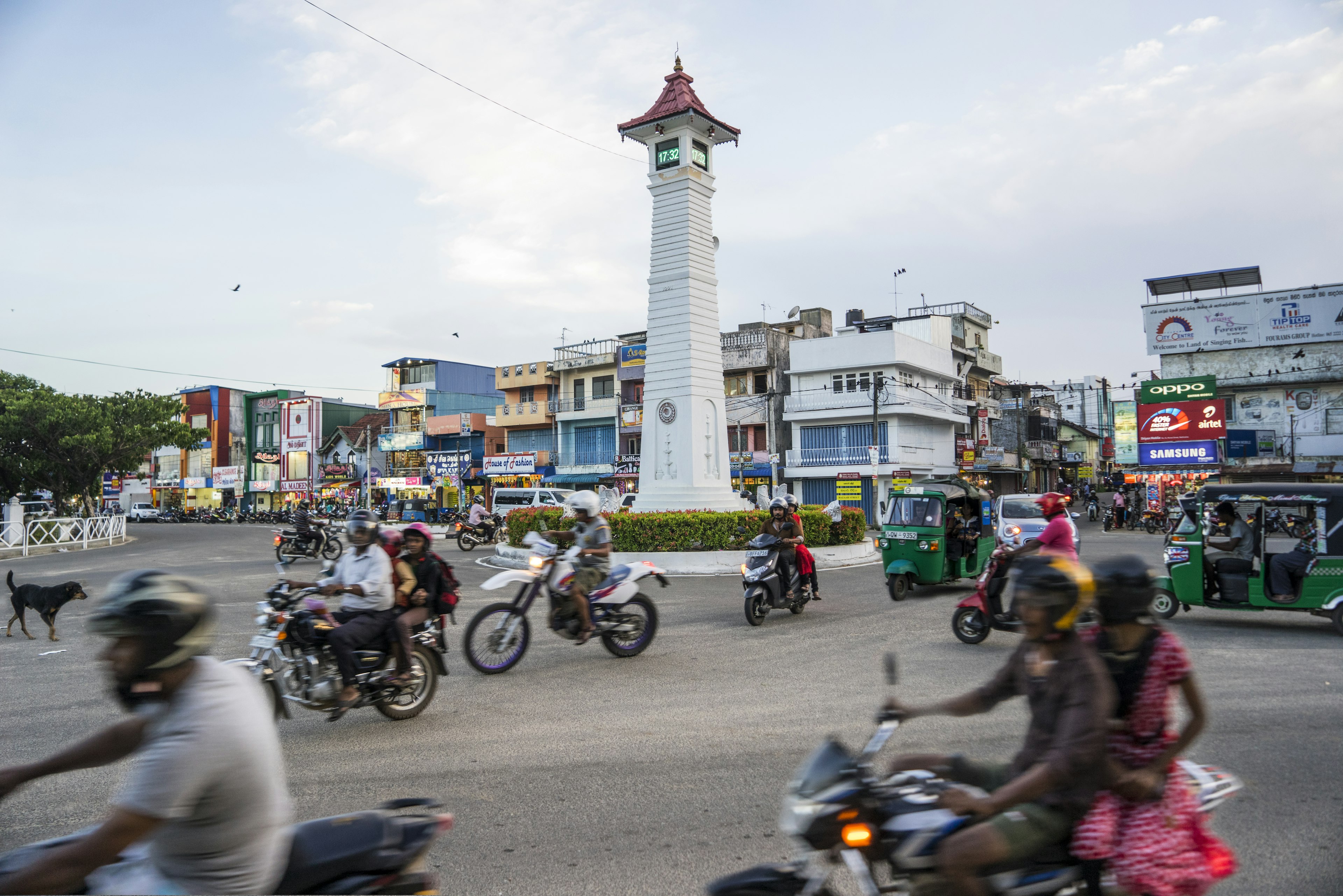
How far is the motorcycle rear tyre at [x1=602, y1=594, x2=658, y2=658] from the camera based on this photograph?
859cm

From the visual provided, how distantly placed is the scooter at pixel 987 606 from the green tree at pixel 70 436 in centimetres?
3690

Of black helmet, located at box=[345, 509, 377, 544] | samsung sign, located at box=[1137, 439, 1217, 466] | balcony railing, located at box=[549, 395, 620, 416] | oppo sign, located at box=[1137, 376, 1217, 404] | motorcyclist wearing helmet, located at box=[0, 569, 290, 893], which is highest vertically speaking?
balcony railing, located at box=[549, 395, 620, 416]

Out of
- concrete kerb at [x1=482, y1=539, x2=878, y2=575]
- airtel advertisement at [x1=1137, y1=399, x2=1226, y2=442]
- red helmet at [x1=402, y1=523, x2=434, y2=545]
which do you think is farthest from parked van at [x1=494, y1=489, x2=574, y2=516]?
airtel advertisement at [x1=1137, y1=399, x2=1226, y2=442]

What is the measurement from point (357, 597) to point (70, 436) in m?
36.1

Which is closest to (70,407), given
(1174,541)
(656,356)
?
(656,356)

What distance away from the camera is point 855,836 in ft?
8.70

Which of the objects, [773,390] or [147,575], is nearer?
[147,575]

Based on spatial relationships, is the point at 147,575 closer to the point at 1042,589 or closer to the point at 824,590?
the point at 1042,589

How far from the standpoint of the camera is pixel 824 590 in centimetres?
1438

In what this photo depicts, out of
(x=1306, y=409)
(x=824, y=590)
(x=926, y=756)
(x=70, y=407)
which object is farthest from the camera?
(x=1306, y=409)

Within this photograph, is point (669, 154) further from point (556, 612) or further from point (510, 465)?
point (510, 465)

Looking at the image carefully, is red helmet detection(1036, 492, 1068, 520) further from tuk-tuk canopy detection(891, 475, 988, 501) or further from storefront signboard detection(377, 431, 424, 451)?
storefront signboard detection(377, 431, 424, 451)

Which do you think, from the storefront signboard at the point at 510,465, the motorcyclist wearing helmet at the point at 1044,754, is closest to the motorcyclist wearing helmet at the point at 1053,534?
the motorcyclist wearing helmet at the point at 1044,754

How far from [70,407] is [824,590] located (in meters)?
34.5
